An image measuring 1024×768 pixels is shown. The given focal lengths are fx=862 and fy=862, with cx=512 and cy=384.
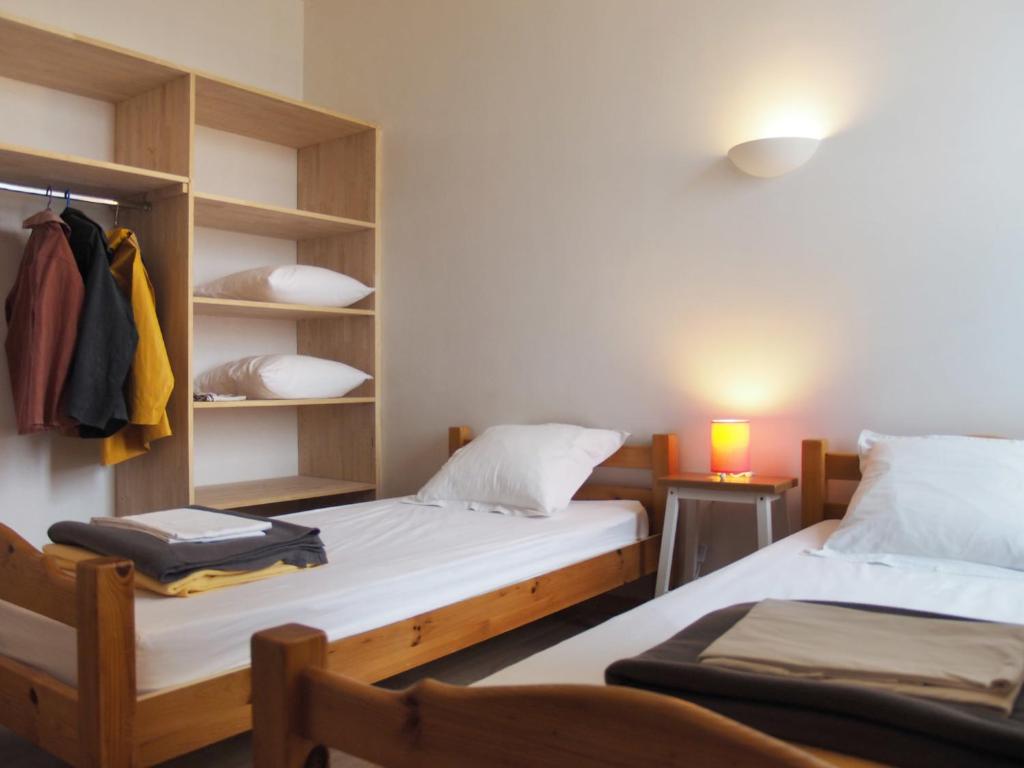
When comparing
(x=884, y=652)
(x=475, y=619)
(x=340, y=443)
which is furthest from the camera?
(x=340, y=443)

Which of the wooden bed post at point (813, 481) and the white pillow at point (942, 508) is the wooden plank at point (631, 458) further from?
the white pillow at point (942, 508)

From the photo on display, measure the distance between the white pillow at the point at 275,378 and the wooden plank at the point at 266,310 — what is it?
0.20 metres

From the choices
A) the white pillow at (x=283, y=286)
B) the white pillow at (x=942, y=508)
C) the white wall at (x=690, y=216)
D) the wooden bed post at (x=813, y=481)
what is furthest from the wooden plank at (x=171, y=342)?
the white pillow at (x=942, y=508)

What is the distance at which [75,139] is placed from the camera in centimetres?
331

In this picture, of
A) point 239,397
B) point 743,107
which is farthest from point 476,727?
point 239,397

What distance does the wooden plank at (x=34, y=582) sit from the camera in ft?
5.28

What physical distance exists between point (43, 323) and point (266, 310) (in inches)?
35.2

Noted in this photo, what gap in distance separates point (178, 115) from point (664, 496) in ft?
7.37

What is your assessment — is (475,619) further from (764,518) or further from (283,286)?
(283,286)

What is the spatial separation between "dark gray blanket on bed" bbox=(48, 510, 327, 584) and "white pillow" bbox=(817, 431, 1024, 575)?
130 centimetres

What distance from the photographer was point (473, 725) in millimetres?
739

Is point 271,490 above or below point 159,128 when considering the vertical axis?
below

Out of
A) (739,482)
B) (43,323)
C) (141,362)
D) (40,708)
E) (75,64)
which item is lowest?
(40,708)

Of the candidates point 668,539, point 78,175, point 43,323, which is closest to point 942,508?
point 668,539
